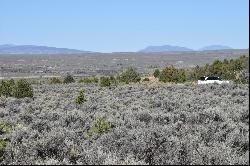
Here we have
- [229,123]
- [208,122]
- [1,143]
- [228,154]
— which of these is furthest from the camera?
[208,122]

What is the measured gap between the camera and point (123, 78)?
63781 millimetres

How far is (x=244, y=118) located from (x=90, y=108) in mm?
8556

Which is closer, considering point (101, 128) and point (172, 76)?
point (101, 128)

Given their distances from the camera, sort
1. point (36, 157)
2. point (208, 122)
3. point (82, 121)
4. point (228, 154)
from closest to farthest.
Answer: point (228, 154) < point (36, 157) < point (208, 122) < point (82, 121)

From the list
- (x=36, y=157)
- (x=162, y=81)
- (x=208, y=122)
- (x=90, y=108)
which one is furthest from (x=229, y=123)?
(x=162, y=81)

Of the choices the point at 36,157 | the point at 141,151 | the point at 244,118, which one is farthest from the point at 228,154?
the point at 244,118

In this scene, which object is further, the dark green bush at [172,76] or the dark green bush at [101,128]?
the dark green bush at [172,76]

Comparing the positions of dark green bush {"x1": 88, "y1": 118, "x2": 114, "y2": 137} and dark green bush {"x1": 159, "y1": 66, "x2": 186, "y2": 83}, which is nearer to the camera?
dark green bush {"x1": 88, "y1": 118, "x2": 114, "y2": 137}

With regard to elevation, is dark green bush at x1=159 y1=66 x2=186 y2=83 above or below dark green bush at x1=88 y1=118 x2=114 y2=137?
below

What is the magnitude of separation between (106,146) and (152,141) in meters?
0.98

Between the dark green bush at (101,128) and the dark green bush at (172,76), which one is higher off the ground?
the dark green bush at (101,128)

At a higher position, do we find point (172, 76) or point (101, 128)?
point (101, 128)

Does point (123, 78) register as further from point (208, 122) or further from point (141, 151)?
point (141, 151)

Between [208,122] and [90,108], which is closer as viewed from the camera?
[208,122]
